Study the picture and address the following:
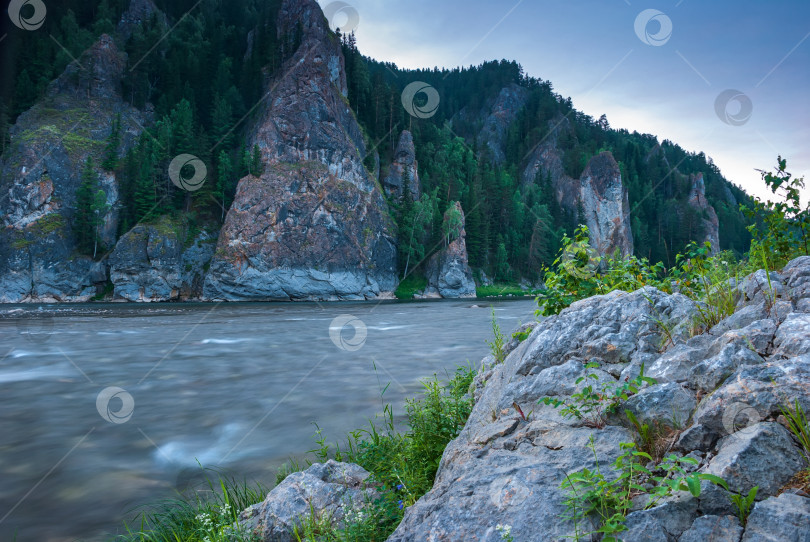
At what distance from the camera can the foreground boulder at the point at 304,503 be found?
3.51 m

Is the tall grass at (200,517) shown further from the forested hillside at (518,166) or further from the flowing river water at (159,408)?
the forested hillside at (518,166)

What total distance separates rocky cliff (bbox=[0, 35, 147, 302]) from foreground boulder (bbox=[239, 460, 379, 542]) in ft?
228

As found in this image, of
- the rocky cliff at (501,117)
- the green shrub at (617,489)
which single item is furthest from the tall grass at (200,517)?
the rocky cliff at (501,117)

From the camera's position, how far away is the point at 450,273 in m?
74.1

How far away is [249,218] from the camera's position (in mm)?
61938

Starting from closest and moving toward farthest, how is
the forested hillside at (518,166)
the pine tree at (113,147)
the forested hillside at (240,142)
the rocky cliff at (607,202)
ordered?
the pine tree at (113,147) → the forested hillside at (240,142) → the forested hillside at (518,166) → the rocky cliff at (607,202)

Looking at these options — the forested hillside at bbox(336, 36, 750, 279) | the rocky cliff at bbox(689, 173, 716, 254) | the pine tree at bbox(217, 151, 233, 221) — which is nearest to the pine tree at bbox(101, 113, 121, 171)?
the pine tree at bbox(217, 151, 233, 221)

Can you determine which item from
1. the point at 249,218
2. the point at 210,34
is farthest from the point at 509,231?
the point at 210,34

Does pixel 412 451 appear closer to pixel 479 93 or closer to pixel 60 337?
pixel 60 337

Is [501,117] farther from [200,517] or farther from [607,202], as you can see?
[200,517]

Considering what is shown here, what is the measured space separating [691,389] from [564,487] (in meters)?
1.16

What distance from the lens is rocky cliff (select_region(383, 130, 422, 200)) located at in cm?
8638

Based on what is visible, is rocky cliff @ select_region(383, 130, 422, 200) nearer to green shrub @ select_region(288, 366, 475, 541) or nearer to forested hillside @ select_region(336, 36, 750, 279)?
forested hillside @ select_region(336, 36, 750, 279)

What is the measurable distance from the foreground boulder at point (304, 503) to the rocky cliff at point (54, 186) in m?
69.6
